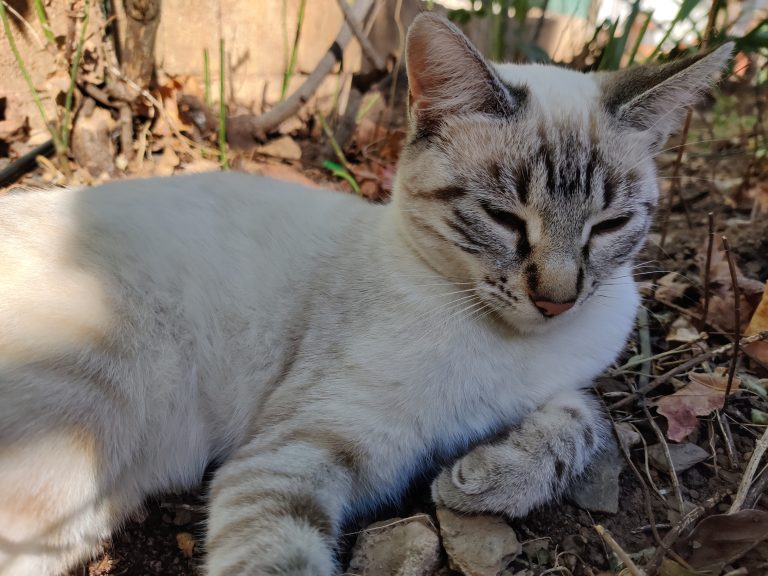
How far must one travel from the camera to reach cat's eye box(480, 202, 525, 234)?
6.43ft

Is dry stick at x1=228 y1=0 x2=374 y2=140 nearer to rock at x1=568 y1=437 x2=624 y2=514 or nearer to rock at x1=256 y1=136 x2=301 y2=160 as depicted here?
rock at x1=256 y1=136 x2=301 y2=160

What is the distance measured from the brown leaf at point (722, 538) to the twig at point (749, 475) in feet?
0.22

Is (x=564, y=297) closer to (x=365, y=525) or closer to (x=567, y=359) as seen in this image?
(x=567, y=359)

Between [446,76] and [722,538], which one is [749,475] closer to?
[722,538]

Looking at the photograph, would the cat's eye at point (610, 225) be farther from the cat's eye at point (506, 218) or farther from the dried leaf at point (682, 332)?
the dried leaf at point (682, 332)

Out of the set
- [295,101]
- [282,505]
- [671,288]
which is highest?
[295,101]

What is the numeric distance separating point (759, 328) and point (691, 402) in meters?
0.57

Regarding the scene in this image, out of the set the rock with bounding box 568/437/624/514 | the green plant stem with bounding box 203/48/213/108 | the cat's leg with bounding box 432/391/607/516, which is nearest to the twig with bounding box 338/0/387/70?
the green plant stem with bounding box 203/48/213/108

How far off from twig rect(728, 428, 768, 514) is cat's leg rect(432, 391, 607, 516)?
0.43 m

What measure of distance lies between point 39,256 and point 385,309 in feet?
3.77

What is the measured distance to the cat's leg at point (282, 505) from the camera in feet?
5.57

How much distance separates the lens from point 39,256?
6.82 ft

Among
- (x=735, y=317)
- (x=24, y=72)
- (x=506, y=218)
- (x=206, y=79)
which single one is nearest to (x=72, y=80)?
(x=24, y=72)

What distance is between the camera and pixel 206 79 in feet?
14.0
